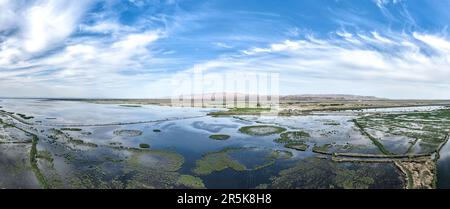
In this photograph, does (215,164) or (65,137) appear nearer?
(215,164)

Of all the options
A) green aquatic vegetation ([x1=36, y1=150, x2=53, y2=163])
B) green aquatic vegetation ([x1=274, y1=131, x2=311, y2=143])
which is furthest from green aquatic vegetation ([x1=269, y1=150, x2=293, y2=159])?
green aquatic vegetation ([x1=36, y1=150, x2=53, y2=163])

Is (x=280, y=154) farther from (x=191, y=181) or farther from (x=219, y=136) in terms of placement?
(x=219, y=136)

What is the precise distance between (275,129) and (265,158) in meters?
14.1

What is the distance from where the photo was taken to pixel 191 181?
15.4 meters

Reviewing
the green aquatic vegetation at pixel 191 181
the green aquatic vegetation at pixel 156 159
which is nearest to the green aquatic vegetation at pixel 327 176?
the green aquatic vegetation at pixel 191 181

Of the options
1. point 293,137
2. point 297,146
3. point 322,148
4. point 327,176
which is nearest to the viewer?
point 327,176

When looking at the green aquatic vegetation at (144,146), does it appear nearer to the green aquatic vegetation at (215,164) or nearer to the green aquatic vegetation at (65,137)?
the green aquatic vegetation at (65,137)

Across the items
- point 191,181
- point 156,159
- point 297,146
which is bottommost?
point 191,181

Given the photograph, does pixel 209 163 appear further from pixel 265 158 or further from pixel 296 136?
pixel 296 136

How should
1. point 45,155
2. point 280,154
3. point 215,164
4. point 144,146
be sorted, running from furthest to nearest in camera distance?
1. point 144,146
2. point 45,155
3. point 280,154
4. point 215,164

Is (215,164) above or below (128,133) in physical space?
below

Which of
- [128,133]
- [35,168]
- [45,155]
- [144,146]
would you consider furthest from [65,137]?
[35,168]

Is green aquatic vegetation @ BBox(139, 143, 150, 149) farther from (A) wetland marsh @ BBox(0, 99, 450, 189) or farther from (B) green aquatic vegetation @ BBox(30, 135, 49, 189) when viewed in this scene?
(B) green aquatic vegetation @ BBox(30, 135, 49, 189)

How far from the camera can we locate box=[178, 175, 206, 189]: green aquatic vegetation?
14.6m
